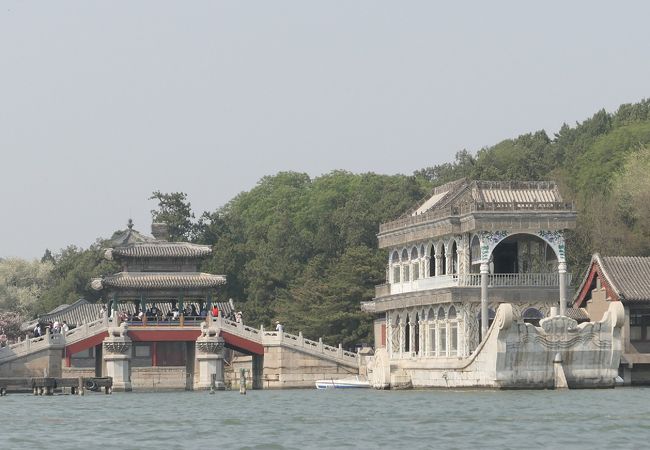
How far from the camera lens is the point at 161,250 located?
10169 cm

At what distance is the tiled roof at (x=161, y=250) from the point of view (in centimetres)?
10100

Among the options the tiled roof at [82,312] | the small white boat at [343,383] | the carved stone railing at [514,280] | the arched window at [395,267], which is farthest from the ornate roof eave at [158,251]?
the carved stone railing at [514,280]

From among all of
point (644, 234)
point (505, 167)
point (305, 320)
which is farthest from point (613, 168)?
point (305, 320)

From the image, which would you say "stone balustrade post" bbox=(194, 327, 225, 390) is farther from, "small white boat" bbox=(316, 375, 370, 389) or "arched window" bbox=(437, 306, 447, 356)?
"arched window" bbox=(437, 306, 447, 356)

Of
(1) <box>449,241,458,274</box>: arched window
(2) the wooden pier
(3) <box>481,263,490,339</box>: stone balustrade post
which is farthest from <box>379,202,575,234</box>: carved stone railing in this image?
(2) the wooden pier

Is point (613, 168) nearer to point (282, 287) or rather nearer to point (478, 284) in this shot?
point (282, 287)

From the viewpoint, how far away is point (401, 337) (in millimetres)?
88500

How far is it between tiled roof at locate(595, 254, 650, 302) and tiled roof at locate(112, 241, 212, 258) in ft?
90.2

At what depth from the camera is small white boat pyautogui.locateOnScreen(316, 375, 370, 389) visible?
88894mm

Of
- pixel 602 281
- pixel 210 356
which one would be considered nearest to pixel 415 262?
pixel 602 281

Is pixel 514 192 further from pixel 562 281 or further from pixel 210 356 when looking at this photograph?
pixel 210 356

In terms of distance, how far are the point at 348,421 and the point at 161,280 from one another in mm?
43920

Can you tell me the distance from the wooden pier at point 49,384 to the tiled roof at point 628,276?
25.6 meters

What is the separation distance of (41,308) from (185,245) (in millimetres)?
45356
